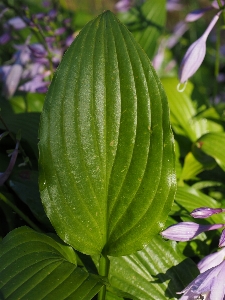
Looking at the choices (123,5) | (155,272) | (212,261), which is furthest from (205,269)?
(123,5)

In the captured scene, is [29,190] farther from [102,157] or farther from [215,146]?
[215,146]

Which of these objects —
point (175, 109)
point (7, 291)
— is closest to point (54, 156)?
point (7, 291)

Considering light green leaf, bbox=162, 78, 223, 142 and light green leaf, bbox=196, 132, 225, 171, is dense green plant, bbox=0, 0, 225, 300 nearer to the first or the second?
light green leaf, bbox=196, 132, 225, 171

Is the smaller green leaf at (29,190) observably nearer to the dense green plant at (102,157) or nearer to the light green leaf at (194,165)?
the dense green plant at (102,157)

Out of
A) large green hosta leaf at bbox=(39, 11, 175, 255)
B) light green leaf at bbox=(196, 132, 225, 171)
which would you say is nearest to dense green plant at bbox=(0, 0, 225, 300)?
large green hosta leaf at bbox=(39, 11, 175, 255)

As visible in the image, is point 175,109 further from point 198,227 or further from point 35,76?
point 198,227

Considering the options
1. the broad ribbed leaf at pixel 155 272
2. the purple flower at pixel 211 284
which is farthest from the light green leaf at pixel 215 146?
the purple flower at pixel 211 284
